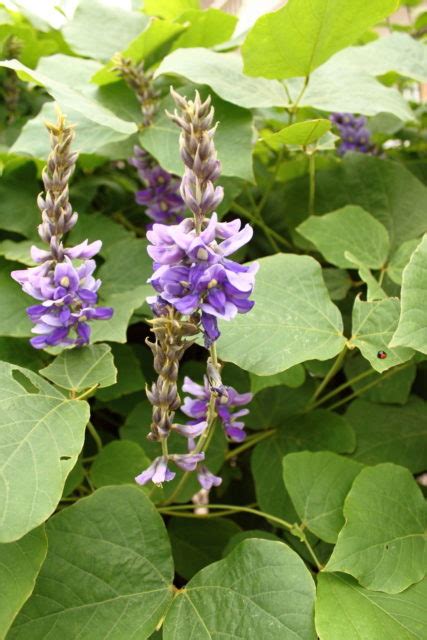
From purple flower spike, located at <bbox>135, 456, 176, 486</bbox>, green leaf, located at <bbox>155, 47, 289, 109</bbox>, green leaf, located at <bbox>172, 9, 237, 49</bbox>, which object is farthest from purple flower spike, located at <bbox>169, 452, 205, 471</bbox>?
green leaf, located at <bbox>172, 9, 237, 49</bbox>

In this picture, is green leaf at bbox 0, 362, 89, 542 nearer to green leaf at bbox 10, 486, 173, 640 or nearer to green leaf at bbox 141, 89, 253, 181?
green leaf at bbox 10, 486, 173, 640

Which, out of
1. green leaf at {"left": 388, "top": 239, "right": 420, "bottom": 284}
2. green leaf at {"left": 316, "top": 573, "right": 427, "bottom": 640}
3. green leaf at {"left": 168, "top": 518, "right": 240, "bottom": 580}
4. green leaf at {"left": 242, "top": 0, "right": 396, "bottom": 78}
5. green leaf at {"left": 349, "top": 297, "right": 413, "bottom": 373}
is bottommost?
green leaf at {"left": 168, "top": 518, "right": 240, "bottom": 580}

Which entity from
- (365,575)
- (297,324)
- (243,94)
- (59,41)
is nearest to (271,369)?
(297,324)

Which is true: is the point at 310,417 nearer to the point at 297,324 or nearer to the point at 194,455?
the point at 297,324

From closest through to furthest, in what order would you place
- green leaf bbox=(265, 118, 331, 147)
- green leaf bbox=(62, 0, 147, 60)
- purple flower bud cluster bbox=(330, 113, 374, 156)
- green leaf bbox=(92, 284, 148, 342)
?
green leaf bbox=(92, 284, 148, 342) → green leaf bbox=(265, 118, 331, 147) → green leaf bbox=(62, 0, 147, 60) → purple flower bud cluster bbox=(330, 113, 374, 156)

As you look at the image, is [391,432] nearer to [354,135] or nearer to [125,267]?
[125,267]

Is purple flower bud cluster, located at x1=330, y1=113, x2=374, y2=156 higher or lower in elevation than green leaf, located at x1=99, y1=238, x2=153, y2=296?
higher

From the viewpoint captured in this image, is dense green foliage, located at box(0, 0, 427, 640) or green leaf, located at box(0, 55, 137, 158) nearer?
dense green foliage, located at box(0, 0, 427, 640)
